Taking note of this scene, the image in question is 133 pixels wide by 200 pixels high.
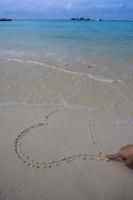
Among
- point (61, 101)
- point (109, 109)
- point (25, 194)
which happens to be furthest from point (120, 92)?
point (25, 194)

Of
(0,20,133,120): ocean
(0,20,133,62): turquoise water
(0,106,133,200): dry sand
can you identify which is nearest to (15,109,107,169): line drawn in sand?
(0,106,133,200): dry sand

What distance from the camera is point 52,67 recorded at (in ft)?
31.4

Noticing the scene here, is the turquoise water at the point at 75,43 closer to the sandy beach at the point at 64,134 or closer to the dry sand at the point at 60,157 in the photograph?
the sandy beach at the point at 64,134

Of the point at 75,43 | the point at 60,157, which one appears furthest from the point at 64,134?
the point at 75,43

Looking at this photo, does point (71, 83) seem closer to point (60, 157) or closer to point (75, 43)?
point (60, 157)

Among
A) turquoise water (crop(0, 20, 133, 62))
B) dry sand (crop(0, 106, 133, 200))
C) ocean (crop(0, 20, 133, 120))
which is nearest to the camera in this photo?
dry sand (crop(0, 106, 133, 200))

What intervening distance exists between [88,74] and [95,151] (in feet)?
16.8

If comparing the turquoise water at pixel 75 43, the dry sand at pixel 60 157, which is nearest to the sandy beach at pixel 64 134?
the dry sand at pixel 60 157

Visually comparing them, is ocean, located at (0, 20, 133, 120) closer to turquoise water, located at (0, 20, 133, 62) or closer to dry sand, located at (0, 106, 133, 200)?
dry sand, located at (0, 106, 133, 200)

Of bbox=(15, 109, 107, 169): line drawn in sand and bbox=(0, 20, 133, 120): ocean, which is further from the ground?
bbox=(0, 20, 133, 120): ocean

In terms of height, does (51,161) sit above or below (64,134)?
below

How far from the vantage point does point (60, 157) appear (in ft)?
11.6

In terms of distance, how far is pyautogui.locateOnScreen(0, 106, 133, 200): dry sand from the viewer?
2.92 meters

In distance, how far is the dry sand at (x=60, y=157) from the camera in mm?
2918
